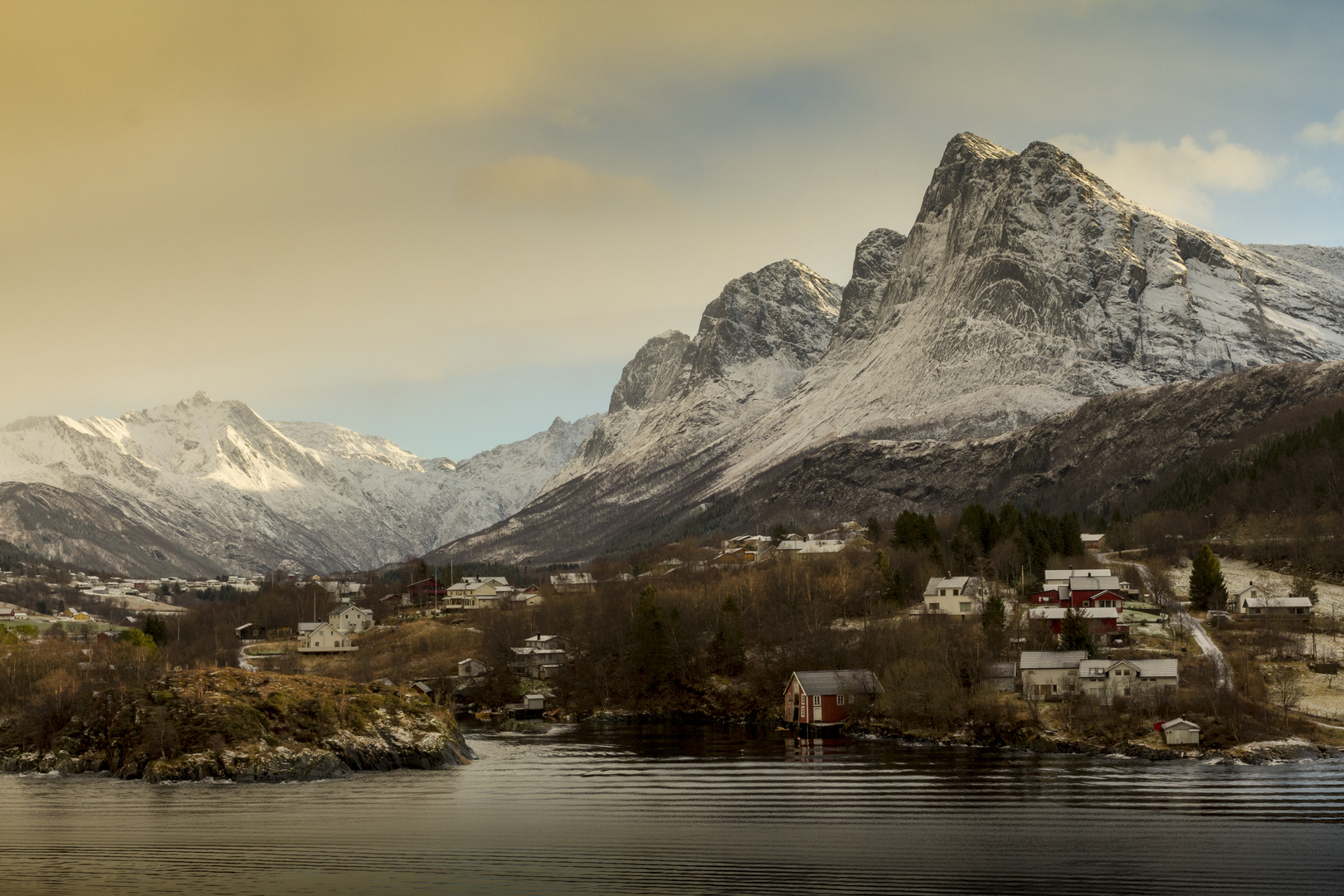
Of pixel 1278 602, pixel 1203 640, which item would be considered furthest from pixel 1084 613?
pixel 1278 602

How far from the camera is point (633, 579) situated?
197250mm

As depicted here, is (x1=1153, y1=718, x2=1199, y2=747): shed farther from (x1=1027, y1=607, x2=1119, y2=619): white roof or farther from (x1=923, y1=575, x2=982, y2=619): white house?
(x1=923, y1=575, x2=982, y2=619): white house

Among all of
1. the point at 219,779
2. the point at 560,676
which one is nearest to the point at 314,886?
the point at 219,779

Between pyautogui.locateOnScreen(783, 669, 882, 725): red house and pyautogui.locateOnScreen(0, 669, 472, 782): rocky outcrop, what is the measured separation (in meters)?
29.4

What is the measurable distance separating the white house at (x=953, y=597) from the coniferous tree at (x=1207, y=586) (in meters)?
21.1

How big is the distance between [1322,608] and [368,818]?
316 feet

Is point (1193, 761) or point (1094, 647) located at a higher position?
point (1094, 647)

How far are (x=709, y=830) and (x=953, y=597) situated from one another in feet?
255

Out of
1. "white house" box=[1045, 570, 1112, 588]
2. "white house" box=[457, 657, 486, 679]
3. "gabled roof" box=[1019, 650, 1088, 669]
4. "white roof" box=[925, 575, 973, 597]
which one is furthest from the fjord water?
"white house" box=[457, 657, 486, 679]

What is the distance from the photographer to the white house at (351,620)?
179 m

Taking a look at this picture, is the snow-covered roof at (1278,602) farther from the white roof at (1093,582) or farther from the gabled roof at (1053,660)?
the gabled roof at (1053,660)

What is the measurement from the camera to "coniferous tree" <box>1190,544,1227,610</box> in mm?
126375

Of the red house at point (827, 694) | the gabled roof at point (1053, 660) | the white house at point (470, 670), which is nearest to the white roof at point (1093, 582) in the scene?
the gabled roof at point (1053, 660)

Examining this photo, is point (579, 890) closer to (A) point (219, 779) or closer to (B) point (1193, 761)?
(A) point (219, 779)
